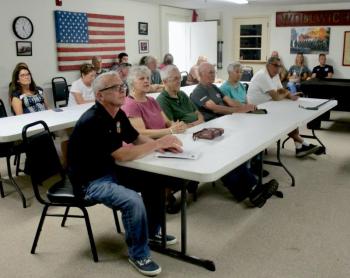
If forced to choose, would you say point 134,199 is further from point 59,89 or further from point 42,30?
point 42,30

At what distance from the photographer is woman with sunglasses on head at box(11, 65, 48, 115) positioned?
14.1 ft

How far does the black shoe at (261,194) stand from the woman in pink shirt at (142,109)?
87 centimetres

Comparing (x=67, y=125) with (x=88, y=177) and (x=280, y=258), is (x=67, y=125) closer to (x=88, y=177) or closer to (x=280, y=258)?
(x=88, y=177)

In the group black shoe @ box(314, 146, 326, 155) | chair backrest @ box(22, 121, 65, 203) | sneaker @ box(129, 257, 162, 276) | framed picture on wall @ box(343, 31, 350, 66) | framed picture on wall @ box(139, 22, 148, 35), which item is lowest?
sneaker @ box(129, 257, 162, 276)

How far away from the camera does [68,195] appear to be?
239 centimetres

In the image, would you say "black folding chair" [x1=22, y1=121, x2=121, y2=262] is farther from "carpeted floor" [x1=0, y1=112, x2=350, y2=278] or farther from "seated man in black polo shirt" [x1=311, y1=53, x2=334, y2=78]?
"seated man in black polo shirt" [x1=311, y1=53, x2=334, y2=78]

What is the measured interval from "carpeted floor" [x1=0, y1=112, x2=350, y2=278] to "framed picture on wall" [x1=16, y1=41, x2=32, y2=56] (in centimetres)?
274

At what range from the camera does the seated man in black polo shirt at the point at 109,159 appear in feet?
7.24

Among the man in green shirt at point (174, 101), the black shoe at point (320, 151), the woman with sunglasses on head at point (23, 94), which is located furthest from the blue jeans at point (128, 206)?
the black shoe at point (320, 151)

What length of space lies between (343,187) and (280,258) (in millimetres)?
1576

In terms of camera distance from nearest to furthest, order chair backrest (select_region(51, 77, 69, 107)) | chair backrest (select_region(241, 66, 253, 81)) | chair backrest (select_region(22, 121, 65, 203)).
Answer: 1. chair backrest (select_region(22, 121, 65, 203))
2. chair backrest (select_region(51, 77, 69, 107))
3. chair backrest (select_region(241, 66, 253, 81))

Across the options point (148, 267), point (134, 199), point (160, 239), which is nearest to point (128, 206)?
point (134, 199)

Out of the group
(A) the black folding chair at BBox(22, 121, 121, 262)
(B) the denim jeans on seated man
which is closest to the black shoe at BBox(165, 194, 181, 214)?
(B) the denim jeans on seated man

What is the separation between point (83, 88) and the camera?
4820 mm
